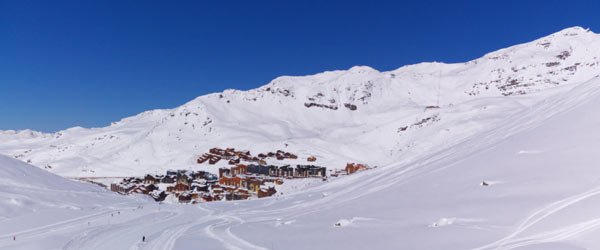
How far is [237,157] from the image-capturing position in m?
126

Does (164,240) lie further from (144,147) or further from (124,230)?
(144,147)

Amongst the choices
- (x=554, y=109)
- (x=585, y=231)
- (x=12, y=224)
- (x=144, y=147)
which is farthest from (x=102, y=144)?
(x=585, y=231)

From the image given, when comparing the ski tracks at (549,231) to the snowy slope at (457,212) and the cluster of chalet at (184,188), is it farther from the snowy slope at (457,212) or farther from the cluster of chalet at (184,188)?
the cluster of chalet at (184,188)

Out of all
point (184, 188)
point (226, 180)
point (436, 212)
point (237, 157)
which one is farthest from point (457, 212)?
point (237, 157)

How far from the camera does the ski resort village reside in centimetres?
7906

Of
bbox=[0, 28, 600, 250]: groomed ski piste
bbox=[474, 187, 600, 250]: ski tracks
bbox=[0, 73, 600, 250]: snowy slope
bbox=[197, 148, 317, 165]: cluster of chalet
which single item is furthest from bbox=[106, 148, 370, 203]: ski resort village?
bbox=[474, 187, 600, 250]: ski tracks

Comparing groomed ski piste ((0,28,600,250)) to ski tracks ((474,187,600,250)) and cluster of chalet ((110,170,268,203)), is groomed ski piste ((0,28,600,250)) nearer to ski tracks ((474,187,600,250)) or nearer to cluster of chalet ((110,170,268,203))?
ski tracks ((474,187,600,250))

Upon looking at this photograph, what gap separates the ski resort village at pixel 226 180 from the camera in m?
79.1

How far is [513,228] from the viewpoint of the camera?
41.0 feet

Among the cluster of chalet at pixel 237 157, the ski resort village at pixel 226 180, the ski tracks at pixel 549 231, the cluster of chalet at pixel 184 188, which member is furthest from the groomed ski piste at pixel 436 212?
the cluster of chalet at pixel 237 157

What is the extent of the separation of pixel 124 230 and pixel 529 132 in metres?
24.8

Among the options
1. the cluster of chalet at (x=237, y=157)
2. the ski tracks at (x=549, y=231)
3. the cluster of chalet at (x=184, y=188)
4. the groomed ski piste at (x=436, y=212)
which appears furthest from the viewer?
the cluster of chalet at (x=237, y=157)

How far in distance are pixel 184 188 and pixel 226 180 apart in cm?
954

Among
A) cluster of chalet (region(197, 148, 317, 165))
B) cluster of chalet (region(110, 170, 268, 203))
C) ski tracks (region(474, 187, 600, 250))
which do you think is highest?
cluster of chalet (region(197, 148, 317, 165))
